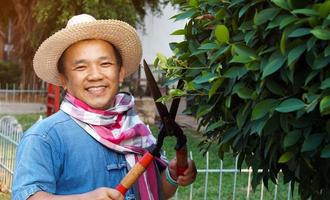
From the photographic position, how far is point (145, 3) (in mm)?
17750

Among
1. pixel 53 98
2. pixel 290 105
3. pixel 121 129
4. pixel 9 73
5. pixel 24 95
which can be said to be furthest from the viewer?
pixel 9 73

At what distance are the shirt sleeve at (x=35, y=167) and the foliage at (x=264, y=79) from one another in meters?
0.48

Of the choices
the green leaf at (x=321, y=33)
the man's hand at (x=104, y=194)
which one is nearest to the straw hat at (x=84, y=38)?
the man's hand at (x=104, y=194)

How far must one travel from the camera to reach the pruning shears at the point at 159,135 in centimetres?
228

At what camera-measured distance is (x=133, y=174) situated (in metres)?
2.29

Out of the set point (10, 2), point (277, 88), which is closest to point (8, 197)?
point (277, 88)

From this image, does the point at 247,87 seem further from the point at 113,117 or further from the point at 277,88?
the point at 113,117

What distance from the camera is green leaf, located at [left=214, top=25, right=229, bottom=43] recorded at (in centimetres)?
192

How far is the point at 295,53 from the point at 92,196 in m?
0.88

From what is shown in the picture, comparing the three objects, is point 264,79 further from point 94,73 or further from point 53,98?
point 53,98

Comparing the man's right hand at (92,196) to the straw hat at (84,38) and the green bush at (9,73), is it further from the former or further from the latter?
the green bush at (9,73)

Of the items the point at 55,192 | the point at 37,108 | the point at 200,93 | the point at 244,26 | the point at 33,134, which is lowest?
the point at 37,108

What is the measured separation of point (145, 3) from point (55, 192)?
51.7ft

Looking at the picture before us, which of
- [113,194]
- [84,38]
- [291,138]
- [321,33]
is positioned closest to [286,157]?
[291,138]
